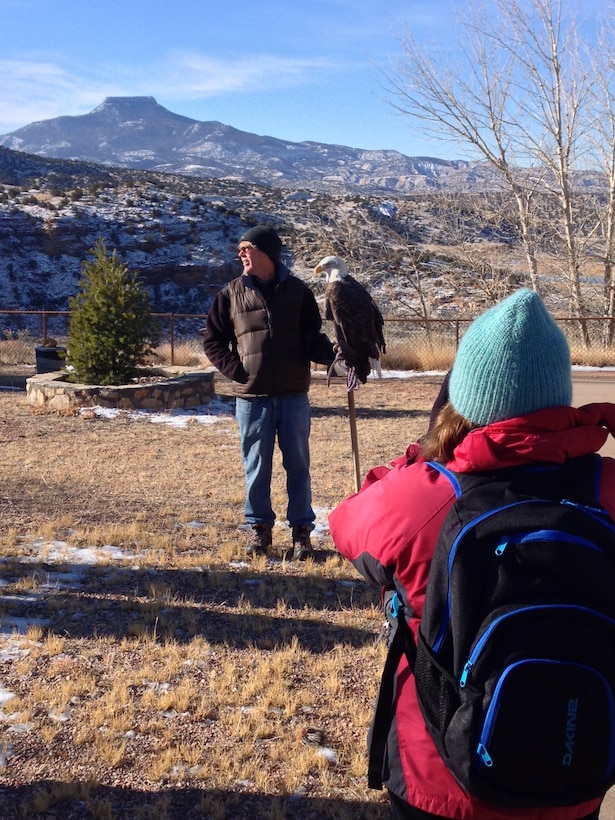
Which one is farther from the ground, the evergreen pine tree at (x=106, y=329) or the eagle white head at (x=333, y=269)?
the eagle white head at (x=333, y=269)

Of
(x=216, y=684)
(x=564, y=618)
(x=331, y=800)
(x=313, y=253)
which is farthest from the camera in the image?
(x=313, y=253)

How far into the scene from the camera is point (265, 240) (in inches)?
188

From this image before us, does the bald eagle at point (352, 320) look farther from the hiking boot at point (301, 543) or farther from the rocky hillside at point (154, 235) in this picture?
the rocky hillside at point (154, 235)

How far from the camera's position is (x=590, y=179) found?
65.1ft

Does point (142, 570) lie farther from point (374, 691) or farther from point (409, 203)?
point (409, 203)

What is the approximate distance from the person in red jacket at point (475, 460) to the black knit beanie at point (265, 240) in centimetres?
313

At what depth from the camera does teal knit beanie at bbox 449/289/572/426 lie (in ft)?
5.52

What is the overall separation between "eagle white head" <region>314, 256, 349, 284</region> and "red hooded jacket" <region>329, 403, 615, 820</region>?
5084mm

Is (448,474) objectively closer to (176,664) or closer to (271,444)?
(176,664)

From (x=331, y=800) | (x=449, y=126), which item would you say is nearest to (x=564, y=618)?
(x=331, y=800)

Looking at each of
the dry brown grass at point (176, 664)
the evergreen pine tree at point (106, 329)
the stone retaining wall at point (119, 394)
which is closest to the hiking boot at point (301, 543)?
the dry brown grass at point (176, 664)

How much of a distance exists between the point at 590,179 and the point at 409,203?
36188 millimetres

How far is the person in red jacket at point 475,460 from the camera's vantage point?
163 centimetres

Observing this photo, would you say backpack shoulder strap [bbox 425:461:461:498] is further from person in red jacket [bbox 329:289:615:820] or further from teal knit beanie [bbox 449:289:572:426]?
teal knit beanie [bbox 449:289:572:426]
